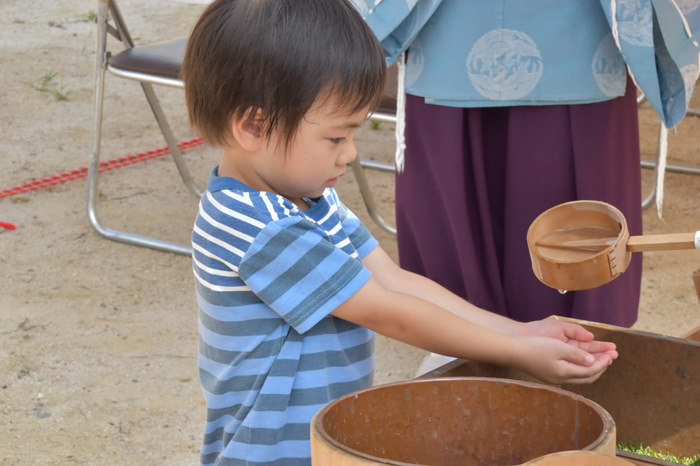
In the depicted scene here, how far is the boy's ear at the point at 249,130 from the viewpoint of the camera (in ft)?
3.27

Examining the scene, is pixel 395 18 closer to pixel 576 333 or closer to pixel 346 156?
pixel 346 156

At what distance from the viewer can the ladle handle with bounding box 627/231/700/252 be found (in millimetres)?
889

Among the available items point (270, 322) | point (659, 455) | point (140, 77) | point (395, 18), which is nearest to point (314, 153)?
point (270, 322)

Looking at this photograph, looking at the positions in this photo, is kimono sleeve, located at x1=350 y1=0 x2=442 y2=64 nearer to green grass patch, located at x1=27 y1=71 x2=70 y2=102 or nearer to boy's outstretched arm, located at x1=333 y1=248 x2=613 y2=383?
boy's outstretched arm, located at x1=333 y1=248 x2=613 y2=383

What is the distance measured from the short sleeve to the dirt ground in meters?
0.95

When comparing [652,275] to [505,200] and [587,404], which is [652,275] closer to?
[505,200]

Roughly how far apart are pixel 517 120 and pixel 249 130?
72 cm

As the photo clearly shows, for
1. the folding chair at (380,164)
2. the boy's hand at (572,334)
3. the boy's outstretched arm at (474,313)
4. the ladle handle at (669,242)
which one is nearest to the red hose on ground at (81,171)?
the folding chair at (380,164)

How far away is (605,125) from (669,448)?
0.70 m

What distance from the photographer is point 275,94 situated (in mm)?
978

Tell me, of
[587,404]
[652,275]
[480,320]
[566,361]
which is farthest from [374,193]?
[587,404]

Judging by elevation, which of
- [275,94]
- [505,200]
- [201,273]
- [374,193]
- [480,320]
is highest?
[275,94]

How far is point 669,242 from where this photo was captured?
901 mm

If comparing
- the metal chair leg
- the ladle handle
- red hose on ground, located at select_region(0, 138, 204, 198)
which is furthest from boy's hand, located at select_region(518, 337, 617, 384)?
red hose on ground, located at select_region(0, 138, 204, 198)
